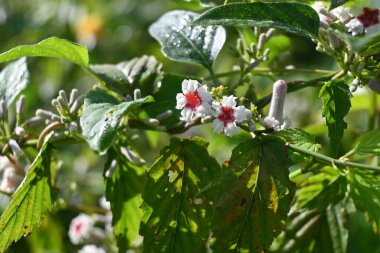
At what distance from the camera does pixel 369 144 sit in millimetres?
1150

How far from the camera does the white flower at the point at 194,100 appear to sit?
1076mm

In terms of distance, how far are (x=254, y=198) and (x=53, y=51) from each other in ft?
1.44

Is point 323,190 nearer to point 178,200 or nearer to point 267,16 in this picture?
point 178,200

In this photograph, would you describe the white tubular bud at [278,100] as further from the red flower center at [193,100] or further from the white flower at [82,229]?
the white flower at [82,229]

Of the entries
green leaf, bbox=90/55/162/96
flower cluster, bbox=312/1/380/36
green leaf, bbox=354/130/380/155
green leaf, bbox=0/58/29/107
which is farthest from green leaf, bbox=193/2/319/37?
green leaf, bbox=0/58/29/107

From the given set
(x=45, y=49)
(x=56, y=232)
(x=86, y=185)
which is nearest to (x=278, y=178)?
(x=45, y=49)

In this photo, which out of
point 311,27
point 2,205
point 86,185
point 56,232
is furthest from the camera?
point 86,185

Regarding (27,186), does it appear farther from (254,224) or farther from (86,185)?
(86,185)

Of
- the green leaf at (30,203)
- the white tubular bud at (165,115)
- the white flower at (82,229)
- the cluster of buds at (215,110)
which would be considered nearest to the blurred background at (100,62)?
the white flower at (82,229)

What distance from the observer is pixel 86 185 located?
7.88ft

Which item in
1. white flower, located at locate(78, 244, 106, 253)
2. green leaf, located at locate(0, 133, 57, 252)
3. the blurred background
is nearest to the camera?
green leaf, located at locate(0, 133, 57, 252)

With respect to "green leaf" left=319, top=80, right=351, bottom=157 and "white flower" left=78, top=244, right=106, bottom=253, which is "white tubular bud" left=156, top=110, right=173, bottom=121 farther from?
"white flower" left=78, top=244, right=106, bottom=253

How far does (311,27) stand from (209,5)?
37 centimetres

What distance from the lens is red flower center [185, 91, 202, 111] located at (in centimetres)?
108
